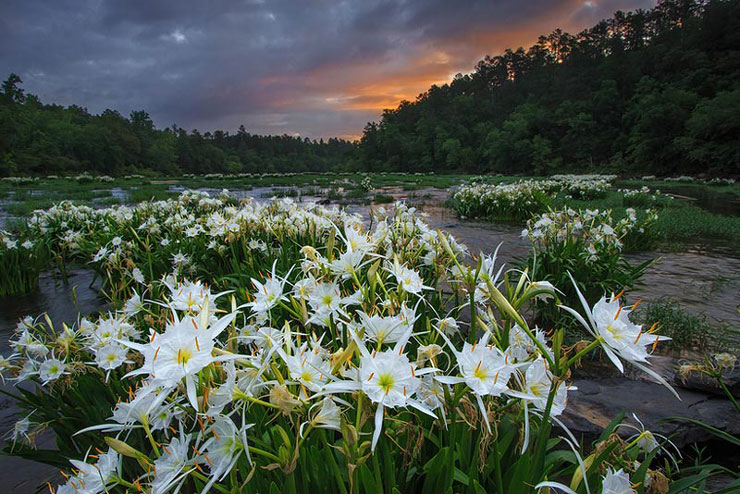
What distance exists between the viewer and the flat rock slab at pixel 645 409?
2.00 m

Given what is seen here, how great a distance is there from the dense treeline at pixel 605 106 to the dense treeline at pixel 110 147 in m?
38.2

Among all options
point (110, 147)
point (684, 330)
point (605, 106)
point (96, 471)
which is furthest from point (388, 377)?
point (110, 147)

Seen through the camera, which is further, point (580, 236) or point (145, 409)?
point (580, 236)

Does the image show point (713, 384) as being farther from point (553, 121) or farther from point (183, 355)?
point (553, 121)

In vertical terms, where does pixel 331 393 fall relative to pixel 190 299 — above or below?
below

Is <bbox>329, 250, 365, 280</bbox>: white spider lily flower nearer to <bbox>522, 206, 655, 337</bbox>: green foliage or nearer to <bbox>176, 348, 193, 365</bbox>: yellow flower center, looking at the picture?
<bbox>176, 348, 193, 365</bbox>: yellow flower center

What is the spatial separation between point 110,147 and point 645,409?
3285 inches

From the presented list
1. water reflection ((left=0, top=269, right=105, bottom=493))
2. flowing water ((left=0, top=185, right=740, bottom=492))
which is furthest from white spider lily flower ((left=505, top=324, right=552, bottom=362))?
water reflection ((left=0, top=269, right=105, bottom=493))

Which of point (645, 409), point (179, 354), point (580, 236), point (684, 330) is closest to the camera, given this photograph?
point (179, 354)

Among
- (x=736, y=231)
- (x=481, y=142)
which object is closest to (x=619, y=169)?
(x=481, y=142)

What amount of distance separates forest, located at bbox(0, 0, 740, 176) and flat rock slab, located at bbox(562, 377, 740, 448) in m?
40.2

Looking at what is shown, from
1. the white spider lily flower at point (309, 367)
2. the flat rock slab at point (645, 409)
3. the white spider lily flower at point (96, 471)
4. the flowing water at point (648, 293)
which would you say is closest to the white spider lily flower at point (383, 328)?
the white spider lily flower at point (309, 367)

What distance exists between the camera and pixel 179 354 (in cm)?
88

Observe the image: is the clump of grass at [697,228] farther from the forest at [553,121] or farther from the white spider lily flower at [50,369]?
the forest at [553,121]
